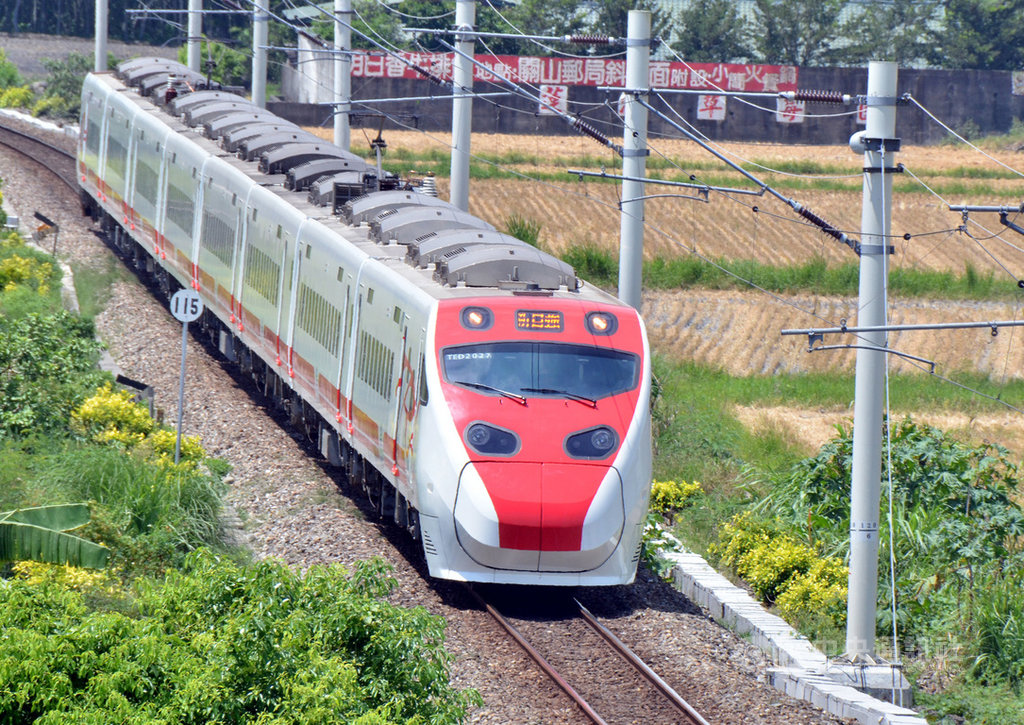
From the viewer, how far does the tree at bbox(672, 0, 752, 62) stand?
75500 mm

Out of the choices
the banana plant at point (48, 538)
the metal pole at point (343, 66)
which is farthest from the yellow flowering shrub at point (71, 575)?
the metal pole at point (343, 66)

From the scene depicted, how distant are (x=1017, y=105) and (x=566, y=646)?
65002 mm

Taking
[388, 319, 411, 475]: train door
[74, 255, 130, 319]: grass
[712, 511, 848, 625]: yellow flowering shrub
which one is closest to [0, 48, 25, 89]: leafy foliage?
[74, 255, 130, 319]: grass

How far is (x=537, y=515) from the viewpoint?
13.1m

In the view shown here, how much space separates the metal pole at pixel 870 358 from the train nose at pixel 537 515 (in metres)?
2.09

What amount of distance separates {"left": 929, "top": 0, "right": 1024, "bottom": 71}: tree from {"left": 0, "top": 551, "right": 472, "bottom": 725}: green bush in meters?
72.4

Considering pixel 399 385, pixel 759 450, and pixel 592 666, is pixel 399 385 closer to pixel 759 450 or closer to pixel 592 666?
pixel 592 666

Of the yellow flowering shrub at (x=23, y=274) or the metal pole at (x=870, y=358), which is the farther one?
the yellow flowering shrub at (x=23, y=274)

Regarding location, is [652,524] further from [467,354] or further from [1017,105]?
[1017,105]

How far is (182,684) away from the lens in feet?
28.6

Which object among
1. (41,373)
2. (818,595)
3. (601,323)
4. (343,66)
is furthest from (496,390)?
(343,66)

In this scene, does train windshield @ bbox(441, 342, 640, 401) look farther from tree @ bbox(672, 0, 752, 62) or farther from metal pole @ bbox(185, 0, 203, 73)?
tree @ bbox(672, 0, 752, 62)

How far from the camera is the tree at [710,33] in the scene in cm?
7550

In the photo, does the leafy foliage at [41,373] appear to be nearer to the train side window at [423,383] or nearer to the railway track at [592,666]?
the train side window at [423,383]
